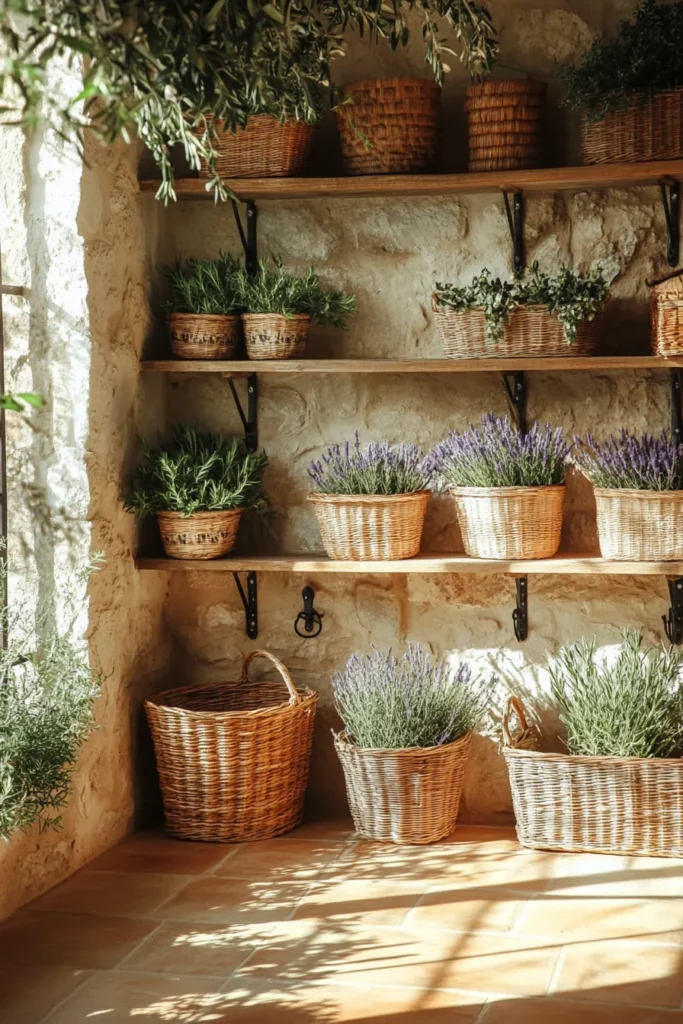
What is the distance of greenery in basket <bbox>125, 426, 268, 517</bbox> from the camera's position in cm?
366

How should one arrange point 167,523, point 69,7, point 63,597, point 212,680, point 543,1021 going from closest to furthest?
point 69,7 < point 543,1021 < point 63,597 < point 167,523 < point 212,680

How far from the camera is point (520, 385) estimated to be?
379 cm

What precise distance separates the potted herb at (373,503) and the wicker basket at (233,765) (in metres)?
0.43

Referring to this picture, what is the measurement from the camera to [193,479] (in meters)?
3.68

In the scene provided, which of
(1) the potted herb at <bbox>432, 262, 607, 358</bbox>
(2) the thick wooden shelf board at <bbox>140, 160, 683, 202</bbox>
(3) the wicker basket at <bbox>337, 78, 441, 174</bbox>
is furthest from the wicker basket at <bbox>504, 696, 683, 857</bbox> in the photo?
(3) the wicker basket at <bbox>337, 78, 441, 174</bbox>

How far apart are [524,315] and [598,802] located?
138cm

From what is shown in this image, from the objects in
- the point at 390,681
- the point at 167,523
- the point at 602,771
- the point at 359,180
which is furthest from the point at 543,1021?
the point at 359,180

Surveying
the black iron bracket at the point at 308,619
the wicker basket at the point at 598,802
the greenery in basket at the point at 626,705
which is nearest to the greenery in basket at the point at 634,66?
the greenery in basket at the point at 626,705

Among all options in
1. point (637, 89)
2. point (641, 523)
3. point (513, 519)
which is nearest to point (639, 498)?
point (641, 523)

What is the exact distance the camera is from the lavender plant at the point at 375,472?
3.66 meters

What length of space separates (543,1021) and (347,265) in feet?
7.60

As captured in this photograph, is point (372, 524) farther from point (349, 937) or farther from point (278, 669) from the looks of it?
point (349, 937)

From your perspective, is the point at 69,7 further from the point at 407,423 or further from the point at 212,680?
the point at 212,680

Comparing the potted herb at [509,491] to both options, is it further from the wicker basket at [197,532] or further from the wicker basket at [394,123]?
the wicker basket at [394,123]
